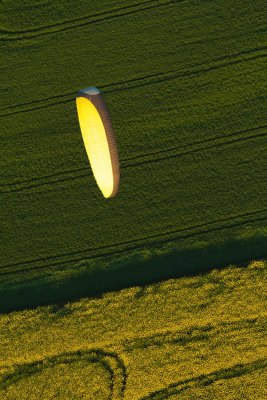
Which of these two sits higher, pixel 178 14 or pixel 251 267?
pixel 178 14

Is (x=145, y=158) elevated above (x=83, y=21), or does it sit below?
below

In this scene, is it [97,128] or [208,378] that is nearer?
[97,128]

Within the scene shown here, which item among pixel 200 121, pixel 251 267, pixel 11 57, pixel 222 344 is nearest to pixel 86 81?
pixel 11 57

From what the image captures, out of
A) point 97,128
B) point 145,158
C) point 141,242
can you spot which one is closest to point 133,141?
point 145,158

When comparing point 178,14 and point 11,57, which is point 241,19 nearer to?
point 178,14

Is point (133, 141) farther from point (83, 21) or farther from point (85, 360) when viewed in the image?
point (85, 360)

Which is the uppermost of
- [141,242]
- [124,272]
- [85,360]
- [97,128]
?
[97,128]

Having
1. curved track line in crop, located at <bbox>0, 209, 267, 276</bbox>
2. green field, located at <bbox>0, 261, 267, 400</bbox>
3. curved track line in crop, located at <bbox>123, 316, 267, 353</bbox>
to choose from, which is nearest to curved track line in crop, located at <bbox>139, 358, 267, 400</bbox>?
green field, located at <bbox>0, 261, 267, 400</bbox>
